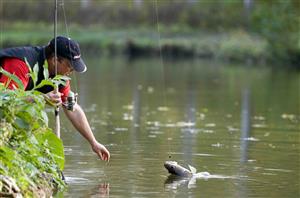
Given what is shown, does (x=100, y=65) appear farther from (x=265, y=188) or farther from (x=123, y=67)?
(x=265, y=188)

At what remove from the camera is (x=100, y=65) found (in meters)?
40.2

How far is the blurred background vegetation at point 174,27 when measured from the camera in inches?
1809

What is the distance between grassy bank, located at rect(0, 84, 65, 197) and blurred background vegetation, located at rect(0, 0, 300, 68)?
34.9 meters

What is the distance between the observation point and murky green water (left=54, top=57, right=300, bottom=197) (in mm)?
9992

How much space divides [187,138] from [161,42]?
126 feet

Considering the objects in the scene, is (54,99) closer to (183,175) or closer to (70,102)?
(70,102)

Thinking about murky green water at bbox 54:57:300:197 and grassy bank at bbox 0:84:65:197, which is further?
murky green water at bbox 54:57:300:197

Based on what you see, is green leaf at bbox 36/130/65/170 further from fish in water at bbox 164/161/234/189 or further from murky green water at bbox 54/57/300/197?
fish in water at bbox 164/161/234/189

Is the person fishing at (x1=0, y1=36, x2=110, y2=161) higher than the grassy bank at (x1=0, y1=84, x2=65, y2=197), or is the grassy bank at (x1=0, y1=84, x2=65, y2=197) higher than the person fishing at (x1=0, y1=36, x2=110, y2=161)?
the person fishing at (x1=0, y1=36, x2=110, y2=161)

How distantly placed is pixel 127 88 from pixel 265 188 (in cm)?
1671

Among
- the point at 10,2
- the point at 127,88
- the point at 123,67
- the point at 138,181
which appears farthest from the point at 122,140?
the point at 10,2

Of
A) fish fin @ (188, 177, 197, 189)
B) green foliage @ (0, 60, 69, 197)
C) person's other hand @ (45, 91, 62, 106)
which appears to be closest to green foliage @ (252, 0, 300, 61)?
fish fin @ (188, 177, 197, 189)

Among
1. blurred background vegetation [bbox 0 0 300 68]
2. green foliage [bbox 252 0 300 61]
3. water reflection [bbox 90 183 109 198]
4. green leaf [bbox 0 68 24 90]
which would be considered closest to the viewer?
green leaf [bbox 0 68 24 90]

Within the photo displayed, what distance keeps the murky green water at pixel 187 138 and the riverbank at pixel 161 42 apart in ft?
60.1
